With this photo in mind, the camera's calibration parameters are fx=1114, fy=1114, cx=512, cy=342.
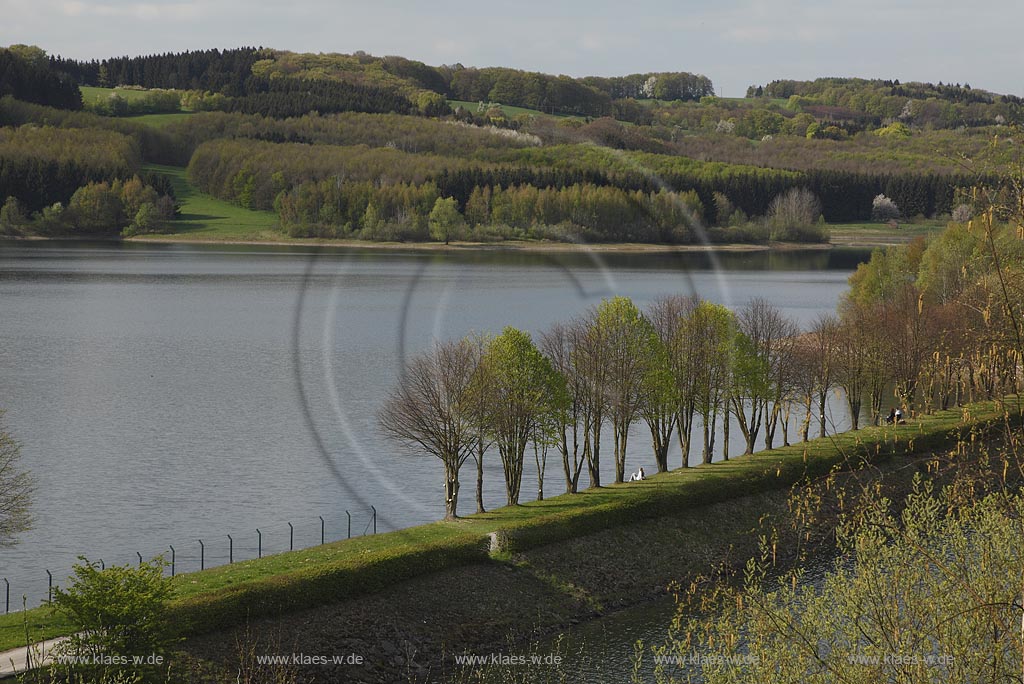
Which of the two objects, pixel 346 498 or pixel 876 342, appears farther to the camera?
pixel 876 342

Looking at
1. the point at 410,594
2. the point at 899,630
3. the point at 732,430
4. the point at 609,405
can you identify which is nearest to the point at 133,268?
the point at 732,430

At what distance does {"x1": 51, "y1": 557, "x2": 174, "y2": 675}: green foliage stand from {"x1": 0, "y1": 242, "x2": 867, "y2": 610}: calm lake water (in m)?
11.4

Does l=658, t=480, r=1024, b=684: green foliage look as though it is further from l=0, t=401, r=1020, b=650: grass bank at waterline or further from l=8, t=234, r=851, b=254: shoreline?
l=8, t=234, r=851, b=254: shoreline

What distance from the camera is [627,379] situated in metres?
47.6

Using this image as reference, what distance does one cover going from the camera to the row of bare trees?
4250cm

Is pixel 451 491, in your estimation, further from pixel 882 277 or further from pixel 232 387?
pixel 882 277

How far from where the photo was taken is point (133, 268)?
151 metres

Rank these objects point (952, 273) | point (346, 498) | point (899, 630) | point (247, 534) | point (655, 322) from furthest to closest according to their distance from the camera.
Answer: point (952, 273), point (655, 322), point (346, 498), point (247, 534), point (899, 630)

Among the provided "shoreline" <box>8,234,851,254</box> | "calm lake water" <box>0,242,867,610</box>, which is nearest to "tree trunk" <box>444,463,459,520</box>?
"calm lake water" <box>0,242,867,610</box>

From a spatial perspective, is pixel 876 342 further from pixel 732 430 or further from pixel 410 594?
pixel 410 594

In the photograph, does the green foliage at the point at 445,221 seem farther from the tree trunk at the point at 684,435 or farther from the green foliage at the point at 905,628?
the green foliage at the point at 905,628

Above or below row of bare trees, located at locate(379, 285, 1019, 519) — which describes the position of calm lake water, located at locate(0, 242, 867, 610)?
below

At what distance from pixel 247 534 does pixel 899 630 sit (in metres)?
29.5

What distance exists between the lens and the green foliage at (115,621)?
22.8 m
